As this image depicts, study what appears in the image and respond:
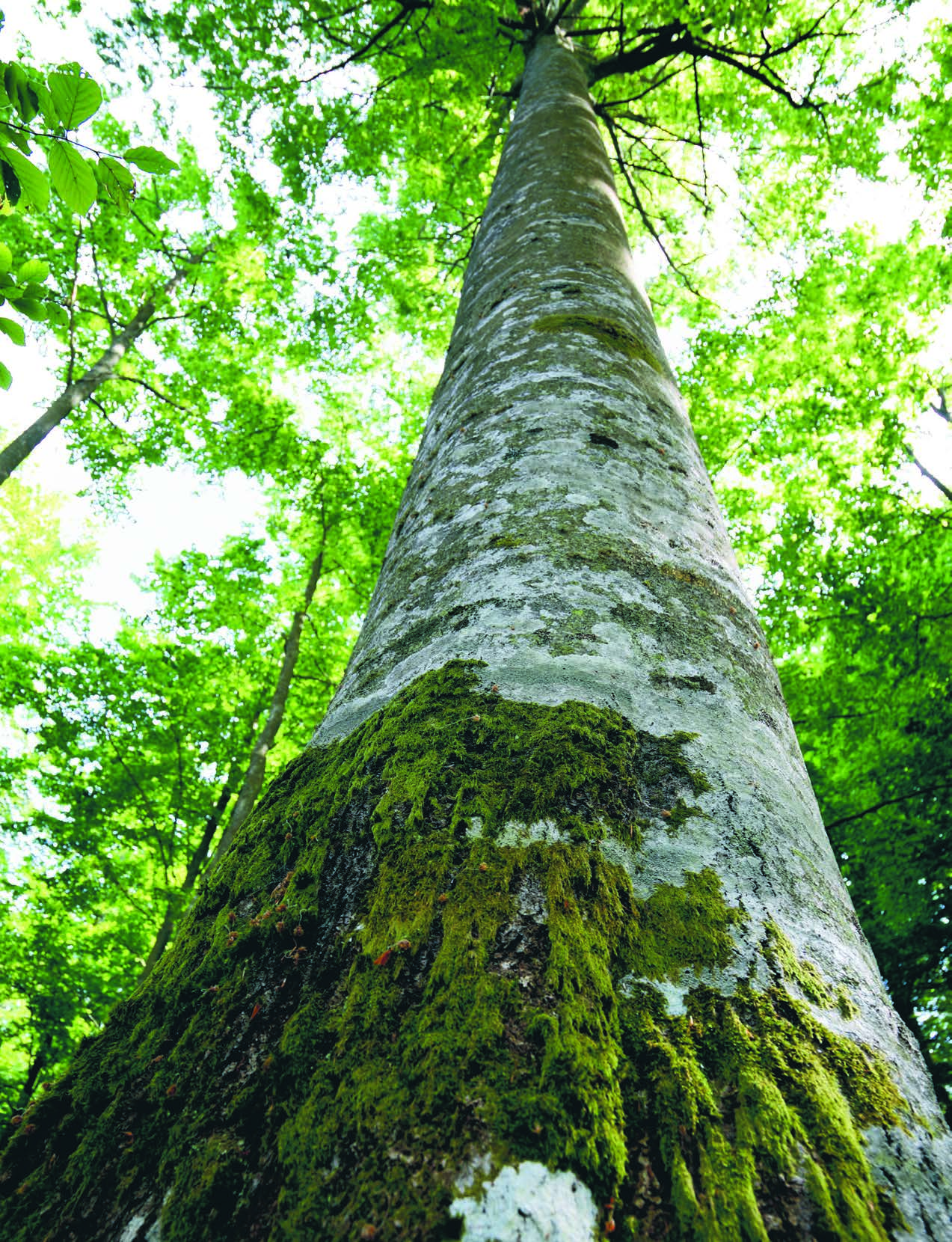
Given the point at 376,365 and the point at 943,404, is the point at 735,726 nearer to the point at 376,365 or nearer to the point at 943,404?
the point at 376,365

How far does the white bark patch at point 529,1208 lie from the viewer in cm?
51

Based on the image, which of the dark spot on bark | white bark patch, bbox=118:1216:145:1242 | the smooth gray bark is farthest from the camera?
the dark spot on bark

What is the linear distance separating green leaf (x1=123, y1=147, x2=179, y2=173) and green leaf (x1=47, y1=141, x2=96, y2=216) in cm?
9

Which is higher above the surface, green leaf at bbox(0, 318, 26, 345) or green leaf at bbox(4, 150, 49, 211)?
green leaf at bbox(4, 150, 49, 211)

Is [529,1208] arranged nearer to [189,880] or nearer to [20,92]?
[20,92]

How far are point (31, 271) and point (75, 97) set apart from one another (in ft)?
1.27

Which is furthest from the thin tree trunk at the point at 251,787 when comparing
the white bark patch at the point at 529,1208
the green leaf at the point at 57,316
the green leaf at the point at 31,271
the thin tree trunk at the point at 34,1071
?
the white bark patch at the point at 529,1208

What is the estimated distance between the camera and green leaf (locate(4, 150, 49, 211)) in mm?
1262

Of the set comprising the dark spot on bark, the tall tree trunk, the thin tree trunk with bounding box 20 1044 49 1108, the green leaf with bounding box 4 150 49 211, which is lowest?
the thin tree trunk with bounding box 20 1044 49 1108

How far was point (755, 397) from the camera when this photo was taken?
32.0ft

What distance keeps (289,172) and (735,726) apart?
770 cm

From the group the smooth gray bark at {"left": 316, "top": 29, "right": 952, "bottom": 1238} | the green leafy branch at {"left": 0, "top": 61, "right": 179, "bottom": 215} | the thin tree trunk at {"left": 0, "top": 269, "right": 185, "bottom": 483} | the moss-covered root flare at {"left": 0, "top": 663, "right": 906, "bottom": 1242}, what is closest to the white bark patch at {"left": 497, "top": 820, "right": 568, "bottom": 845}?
the moss-covered root flare at {"left": 0, "top": 663, "right": 906, "bottom": 1242}

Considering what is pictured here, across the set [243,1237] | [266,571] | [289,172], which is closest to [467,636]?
[243,1237]

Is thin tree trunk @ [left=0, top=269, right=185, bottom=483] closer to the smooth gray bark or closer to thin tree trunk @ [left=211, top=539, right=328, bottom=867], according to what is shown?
thin tree trunk @ [left=211, top=539, right=328, bottom=867]
